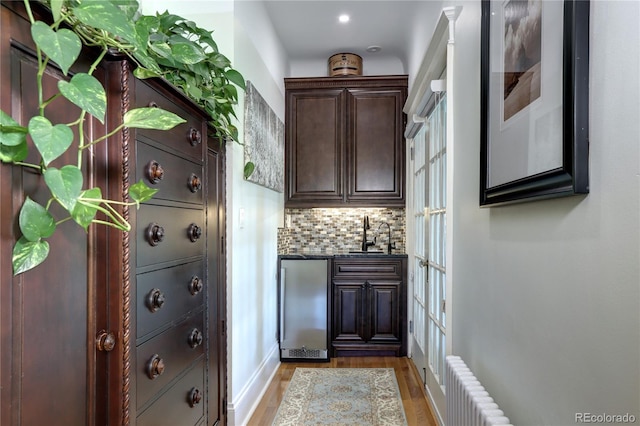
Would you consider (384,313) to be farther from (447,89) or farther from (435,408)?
(447,89)

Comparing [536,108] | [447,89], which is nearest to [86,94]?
[536,108]

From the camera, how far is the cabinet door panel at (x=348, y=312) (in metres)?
3.62

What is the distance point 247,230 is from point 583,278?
2.02 meters

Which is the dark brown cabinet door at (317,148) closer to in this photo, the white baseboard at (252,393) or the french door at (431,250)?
the french door at (431,250)

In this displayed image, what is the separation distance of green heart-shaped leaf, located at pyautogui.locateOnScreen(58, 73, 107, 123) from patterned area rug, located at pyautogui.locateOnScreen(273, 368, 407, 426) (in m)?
2.21

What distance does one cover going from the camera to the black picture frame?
841 millimetres

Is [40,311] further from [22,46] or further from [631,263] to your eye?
[631,263]

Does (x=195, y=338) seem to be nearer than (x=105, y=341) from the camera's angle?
No

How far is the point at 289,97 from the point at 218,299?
2415mm

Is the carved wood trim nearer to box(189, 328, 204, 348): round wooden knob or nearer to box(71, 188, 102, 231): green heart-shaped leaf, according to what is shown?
box(71, 188, 102, 231): green heart-shaped leaf

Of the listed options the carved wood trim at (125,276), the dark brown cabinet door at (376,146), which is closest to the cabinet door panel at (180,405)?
the carved wood trim at (125,276)

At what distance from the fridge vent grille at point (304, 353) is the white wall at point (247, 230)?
0.52 feet

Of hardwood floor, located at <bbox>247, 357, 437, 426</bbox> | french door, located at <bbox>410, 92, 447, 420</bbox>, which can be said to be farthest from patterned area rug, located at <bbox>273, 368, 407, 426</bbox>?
french door, located at <bbox>410, 92, 447, 420</bbox>

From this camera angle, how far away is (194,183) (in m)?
1.52
